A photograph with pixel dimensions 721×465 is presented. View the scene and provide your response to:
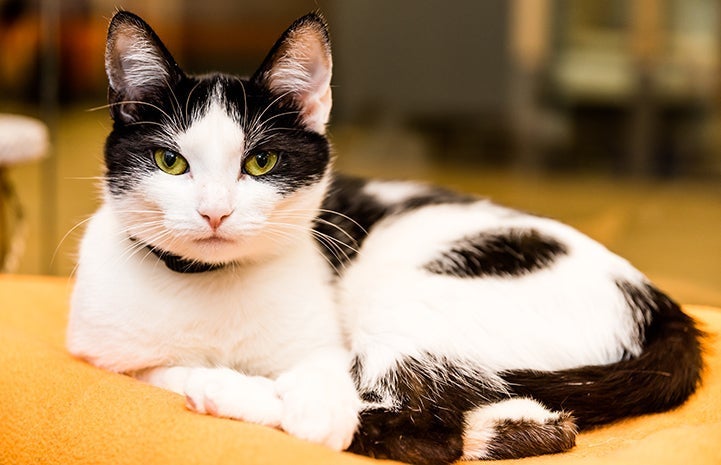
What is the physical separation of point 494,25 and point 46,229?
1817mm

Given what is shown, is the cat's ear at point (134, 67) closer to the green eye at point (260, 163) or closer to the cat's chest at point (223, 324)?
the green eye at point (260, 163)

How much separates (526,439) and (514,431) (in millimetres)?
20

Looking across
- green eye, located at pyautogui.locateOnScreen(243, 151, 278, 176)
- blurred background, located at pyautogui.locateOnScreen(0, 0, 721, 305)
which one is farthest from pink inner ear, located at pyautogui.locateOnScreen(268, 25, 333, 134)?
blurred background, located at pyautogui.locateOnScreen(0, 0, 721, 305)

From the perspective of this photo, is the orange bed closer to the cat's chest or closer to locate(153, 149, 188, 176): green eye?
the cat's chest

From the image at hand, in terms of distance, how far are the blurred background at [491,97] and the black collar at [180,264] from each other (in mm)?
1431

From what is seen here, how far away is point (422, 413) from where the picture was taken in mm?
1172

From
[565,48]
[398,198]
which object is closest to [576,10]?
[565,48]

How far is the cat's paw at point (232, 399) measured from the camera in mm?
1152

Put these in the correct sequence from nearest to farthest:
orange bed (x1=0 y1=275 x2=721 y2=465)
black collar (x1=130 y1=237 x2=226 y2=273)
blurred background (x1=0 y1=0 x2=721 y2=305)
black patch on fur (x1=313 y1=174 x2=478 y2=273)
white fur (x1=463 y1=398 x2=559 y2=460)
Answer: orange bed (x1=0 y1=275 x2=721 y2=465), white fur (x1=463 y1=398 x2=559 y2=460), black collar (x1=130 y1=237 x2=226 y2=273), black patch on fur (x1=313 y1=174 x2=478 y2=273), blurred background (x1=0 y1=0 x2=721 y2=305)

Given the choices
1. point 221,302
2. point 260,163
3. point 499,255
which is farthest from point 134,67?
point 499,255

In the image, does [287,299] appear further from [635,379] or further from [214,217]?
[635,379]

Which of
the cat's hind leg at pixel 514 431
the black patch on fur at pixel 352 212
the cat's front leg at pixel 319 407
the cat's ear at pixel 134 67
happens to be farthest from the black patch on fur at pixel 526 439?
the cat's ear at pixel 134 67

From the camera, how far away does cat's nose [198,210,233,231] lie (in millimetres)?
1120

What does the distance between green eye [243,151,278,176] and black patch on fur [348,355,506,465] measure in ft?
1.07
